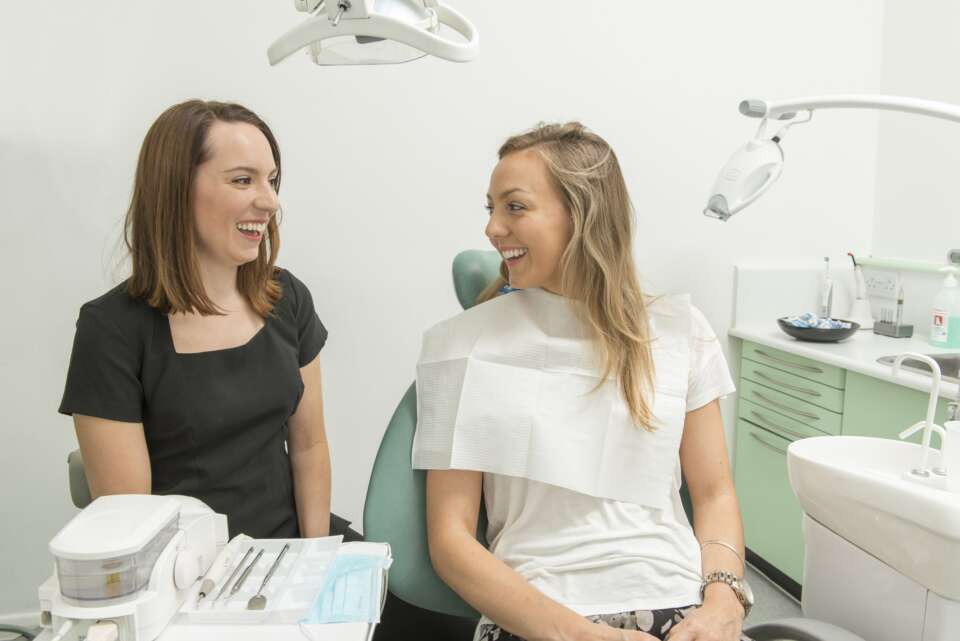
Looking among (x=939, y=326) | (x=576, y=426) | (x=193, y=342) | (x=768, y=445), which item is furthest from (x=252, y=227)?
(x=939, y=326)

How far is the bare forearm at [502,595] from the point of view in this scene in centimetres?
114

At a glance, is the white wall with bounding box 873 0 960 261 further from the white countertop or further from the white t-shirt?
the white t-shirt

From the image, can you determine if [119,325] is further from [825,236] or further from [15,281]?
[825,236]

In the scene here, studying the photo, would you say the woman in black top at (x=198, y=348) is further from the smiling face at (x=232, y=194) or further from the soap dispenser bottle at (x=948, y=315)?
the soap dispenser bottle at (x=948, y=315)

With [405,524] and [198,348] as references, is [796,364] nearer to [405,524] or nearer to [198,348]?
[405,524]

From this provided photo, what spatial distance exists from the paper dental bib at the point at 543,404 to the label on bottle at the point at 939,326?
3.96 feet

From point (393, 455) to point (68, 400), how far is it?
54 cm

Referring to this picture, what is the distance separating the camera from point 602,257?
54.6 inches

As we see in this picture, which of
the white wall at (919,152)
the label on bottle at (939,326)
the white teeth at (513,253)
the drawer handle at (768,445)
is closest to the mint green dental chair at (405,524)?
the white teeth at (513,253)

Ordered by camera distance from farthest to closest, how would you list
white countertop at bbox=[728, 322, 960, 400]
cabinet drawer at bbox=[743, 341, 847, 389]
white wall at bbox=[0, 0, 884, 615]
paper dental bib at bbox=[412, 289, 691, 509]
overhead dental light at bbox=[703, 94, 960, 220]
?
1. cabinet drawer at bbox=[743, 341, 847, 389]
2. white wall at bbox=[0, 0, 884, 615]
3. white countertop at bbox=[728, 322, 960, 400]
4. overhead dental light at bbox=[703, 94, 960, 220]
5. paper dental bib at bbox=[412, 289, 691, 509]

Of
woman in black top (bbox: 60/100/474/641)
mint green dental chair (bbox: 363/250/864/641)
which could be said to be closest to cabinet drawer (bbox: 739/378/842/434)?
mint green dental chair (bbox: 363/250/864/641)

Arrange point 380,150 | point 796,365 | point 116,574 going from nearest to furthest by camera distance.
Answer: point 116,574, point 380,150, point 796,365

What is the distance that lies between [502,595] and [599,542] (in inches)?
7.6

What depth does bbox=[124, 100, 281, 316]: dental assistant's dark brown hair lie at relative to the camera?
1313 millimetres
